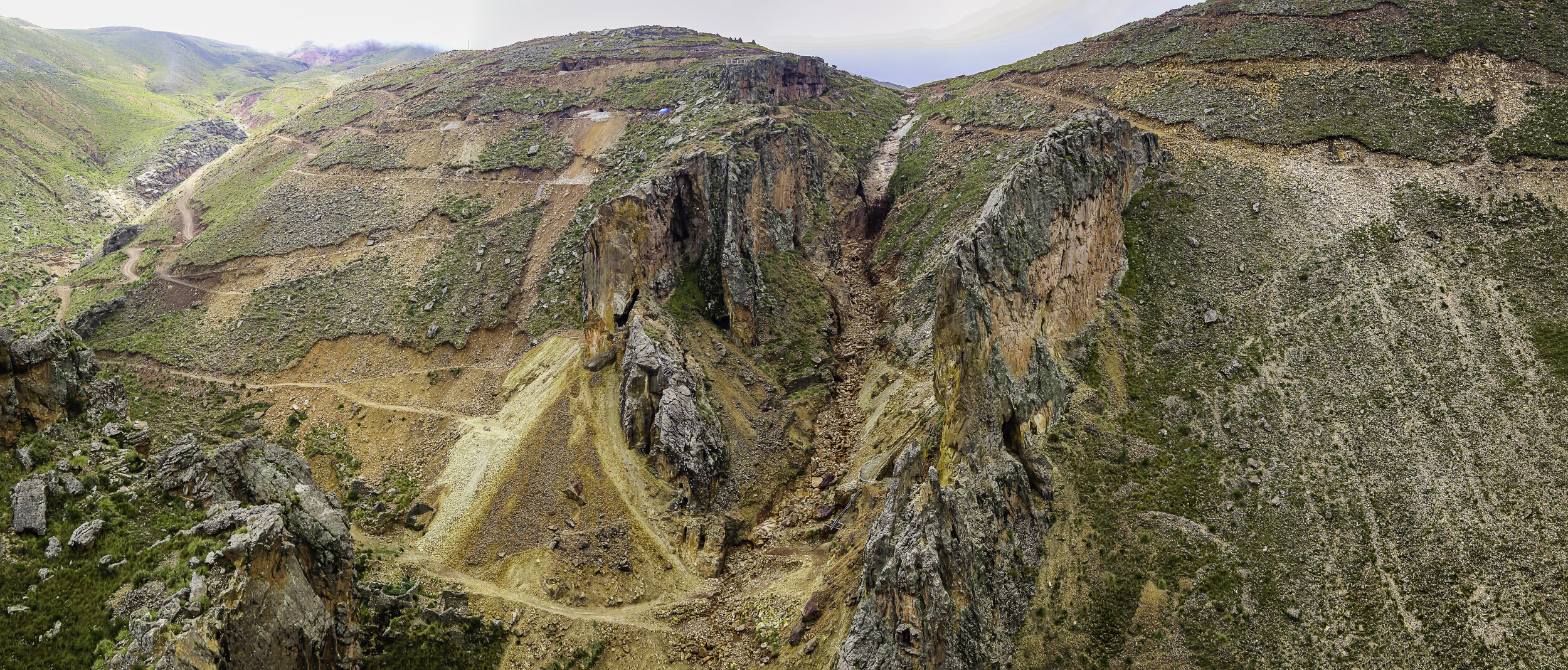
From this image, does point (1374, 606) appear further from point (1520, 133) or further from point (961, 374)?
point (1520, 133)

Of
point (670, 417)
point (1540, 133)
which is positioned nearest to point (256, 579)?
point (670, 417)

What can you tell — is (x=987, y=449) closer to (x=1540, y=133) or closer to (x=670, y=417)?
(x=670, y=417)

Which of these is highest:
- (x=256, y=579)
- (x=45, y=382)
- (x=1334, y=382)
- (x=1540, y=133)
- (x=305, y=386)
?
(x=1540, y=133)

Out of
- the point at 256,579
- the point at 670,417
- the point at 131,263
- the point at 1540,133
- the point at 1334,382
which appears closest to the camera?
the point at 256,579

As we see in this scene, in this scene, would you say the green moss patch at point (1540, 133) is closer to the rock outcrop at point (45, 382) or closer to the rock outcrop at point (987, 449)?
the rock outcrop at point (987, 449)

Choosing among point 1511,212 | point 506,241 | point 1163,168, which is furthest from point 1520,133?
point 506,241
